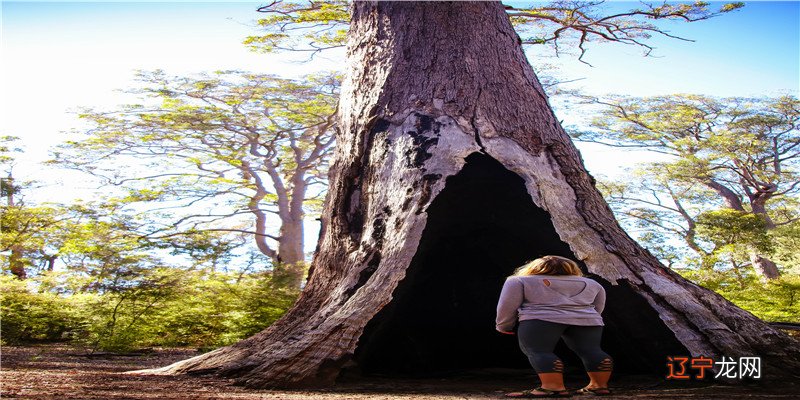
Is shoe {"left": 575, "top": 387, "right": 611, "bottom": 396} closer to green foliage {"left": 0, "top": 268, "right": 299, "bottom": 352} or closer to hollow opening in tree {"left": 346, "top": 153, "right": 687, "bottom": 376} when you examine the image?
hollow opening in tree {"left": 346, "top": 153, "right": 687, "bottom": 376}

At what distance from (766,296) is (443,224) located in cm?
952

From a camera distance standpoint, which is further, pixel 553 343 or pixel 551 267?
pixel 551 267

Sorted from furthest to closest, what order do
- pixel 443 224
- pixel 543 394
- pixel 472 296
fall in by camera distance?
1. pixel 472 296
2. pixel 443 224
3. pixel 543 394

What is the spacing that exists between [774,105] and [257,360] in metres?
23.1

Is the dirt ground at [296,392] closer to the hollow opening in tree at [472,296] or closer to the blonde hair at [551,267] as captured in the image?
the hollow opening in tree at [472,296]

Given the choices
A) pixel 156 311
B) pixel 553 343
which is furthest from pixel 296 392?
pixel 156 311

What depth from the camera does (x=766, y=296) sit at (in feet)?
38.9

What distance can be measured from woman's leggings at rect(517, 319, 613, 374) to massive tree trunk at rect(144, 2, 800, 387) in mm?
682

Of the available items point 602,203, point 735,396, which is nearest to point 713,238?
point 602,203

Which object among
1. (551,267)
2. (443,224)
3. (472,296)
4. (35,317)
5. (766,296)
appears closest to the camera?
(551,267)

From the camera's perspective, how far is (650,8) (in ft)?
36.3

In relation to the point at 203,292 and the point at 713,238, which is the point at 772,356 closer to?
the point at 203,292

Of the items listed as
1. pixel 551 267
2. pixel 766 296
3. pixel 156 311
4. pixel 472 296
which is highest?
pixel 551 267

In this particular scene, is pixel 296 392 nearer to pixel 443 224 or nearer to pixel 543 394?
pixel 543 394
